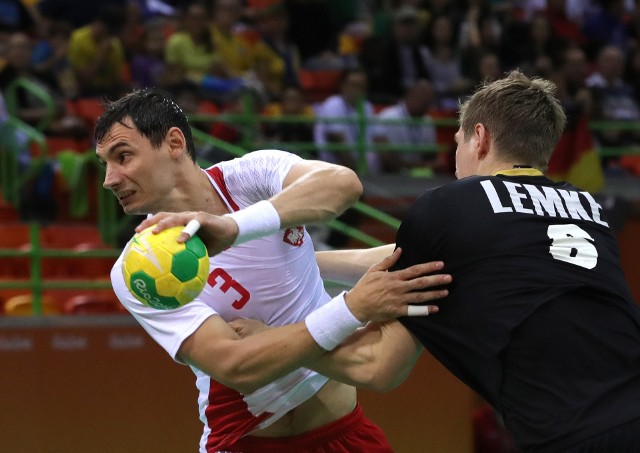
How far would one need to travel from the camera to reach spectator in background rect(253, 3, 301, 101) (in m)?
12.0

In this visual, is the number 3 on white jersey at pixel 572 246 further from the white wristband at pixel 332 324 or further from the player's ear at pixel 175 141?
the player's ear at pixel 175 141

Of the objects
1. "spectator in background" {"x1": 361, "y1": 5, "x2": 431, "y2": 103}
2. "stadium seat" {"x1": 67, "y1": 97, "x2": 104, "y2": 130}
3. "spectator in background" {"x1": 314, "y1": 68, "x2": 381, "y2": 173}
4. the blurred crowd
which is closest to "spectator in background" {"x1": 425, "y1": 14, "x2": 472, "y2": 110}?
the blurred crowd

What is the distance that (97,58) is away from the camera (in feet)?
35.0

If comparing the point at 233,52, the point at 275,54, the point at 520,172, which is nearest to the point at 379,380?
the point at 520,172

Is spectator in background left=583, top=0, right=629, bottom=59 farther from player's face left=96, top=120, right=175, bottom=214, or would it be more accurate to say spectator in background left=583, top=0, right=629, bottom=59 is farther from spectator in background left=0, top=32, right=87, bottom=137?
player's face left=96, top=120, right=175, bottom=214

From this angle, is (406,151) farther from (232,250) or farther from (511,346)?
(511,346)

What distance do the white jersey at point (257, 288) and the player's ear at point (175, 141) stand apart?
0.57ft

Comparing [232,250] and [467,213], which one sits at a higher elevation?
[467,213]

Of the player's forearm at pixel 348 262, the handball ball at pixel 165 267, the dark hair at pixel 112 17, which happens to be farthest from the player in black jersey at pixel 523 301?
the dark hair at pixel 112 17

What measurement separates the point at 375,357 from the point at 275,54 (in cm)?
926

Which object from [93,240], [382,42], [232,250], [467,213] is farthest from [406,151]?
[467,213]

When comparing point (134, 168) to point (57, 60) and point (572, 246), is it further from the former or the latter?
point (57, 60)

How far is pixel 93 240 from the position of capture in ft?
31.6

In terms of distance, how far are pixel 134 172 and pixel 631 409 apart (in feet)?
6.01
